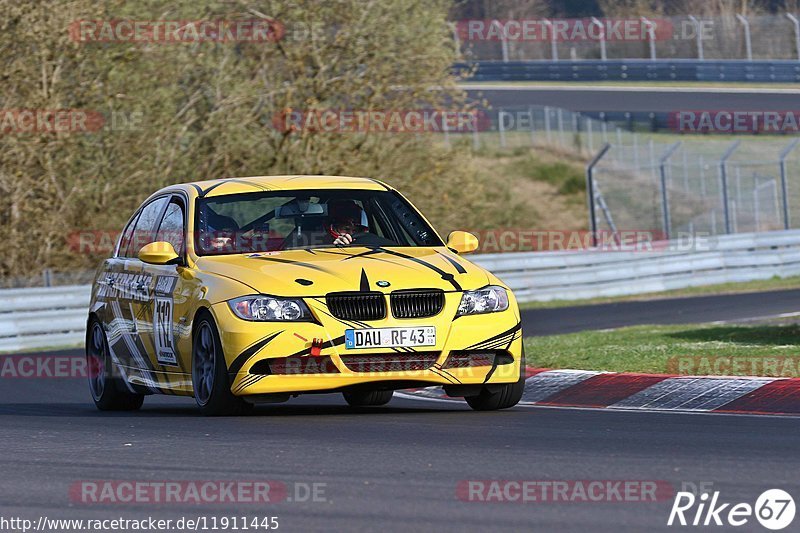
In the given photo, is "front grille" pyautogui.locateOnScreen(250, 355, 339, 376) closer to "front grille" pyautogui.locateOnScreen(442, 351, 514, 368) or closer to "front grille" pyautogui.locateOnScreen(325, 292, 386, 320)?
"front grille" pyautogui.locateOnScreen(325, 292, 386, 320)

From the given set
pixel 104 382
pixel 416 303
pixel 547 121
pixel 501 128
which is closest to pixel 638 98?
pixel 501 128

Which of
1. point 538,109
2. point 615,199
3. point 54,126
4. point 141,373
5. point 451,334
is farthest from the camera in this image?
point 538,109

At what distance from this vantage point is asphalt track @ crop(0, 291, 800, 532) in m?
6.00

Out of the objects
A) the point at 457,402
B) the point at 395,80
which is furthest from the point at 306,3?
the point at 457,402

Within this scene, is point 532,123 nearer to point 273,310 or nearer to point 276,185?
point 276,185

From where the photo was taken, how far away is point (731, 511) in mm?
5828

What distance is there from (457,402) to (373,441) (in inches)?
128

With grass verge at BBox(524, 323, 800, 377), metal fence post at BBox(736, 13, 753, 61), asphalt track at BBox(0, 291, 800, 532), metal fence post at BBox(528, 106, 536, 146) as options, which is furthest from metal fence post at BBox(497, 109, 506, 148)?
asphalt track at BBox(0, 291, 800, 532)

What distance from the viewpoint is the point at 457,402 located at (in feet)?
37.3

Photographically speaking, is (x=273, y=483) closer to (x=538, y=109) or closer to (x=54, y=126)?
(x=54, y=126)

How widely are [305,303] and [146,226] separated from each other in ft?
8.55

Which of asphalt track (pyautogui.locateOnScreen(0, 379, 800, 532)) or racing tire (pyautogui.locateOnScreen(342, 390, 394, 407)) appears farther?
racing tire (pyautogui.locateOnScreen(342, 390, 394, 407))

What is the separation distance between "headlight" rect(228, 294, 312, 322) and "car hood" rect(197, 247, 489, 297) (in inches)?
1.9

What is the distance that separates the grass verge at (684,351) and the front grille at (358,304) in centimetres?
290
